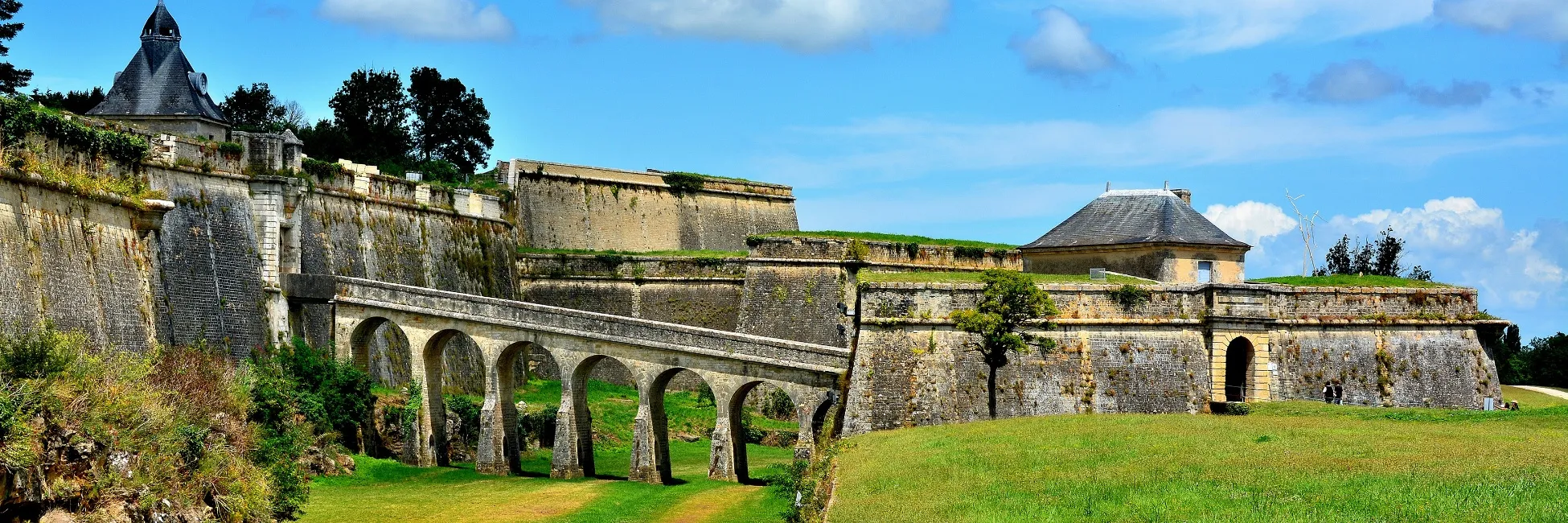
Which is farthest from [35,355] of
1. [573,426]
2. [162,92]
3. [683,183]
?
[683,183]

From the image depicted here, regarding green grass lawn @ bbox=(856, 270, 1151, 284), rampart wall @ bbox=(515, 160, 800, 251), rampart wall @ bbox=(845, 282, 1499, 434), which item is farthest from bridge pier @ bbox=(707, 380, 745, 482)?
rampart wall @ bbox=(515, 160, 800, 251)

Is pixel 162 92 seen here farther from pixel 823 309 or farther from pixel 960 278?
pixel 960 278

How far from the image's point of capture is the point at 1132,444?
2911 centimetres

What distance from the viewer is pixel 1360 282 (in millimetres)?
46156

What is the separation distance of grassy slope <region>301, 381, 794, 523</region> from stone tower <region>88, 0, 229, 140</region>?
43.2 feet

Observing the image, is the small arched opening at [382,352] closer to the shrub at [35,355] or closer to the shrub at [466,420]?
the shrub at [466,420]

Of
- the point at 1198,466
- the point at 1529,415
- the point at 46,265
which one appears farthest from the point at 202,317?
the point at 1529,415

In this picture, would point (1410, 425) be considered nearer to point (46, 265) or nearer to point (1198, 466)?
point (1198, 466)

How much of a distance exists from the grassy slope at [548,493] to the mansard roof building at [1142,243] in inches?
369

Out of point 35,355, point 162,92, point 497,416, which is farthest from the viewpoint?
point 162,92

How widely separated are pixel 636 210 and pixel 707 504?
99.2 feet

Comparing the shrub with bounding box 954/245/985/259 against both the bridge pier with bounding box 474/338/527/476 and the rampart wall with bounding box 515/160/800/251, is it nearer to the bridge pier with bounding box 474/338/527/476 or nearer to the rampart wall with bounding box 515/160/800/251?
the rampart wall with bounding box 515/160/800/251

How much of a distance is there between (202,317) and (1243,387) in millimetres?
23359

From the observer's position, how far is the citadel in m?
37.6
